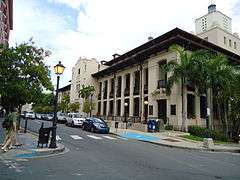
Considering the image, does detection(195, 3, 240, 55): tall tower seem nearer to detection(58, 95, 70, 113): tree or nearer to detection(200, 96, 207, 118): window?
detection(200, 96, 207, 118): window

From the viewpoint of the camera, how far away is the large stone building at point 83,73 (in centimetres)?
4896

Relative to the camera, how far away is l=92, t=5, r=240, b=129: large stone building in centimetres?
2856

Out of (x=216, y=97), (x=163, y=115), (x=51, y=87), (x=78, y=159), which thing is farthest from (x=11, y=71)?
(x=216, y=97)

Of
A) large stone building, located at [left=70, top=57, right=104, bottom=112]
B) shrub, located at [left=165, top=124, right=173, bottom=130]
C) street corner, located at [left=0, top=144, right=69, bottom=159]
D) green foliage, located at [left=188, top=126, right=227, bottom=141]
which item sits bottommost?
street corner, located at [left=0, top=144, right=69, bottom=159]

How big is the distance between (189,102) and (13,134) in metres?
20.7

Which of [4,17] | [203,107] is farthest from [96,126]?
[4,17]

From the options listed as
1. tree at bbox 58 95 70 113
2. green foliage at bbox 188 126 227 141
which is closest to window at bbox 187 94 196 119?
green foliage at bbox 188 126 227 141

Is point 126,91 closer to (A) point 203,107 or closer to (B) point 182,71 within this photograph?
(A) point 203,107

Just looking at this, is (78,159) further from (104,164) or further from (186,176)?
(186,176)

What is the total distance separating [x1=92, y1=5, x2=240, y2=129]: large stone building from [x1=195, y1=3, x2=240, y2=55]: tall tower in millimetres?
153

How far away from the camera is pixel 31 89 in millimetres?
20062

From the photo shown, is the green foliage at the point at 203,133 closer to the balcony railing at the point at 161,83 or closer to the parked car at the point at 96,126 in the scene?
the balcony railing at the point at 161,83

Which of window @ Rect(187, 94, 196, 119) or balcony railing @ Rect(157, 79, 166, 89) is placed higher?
balcony railing @ Rect(157, 79, 166, 89)

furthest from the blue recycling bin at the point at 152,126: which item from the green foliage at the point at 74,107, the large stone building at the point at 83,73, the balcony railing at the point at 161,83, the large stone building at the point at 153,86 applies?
the green foliage at the point at 74,107
